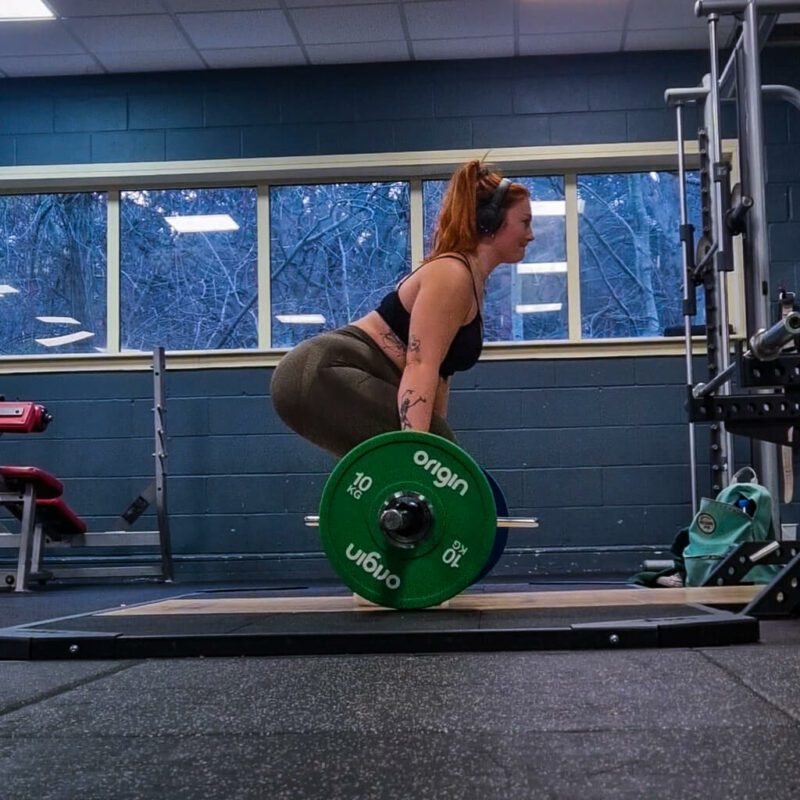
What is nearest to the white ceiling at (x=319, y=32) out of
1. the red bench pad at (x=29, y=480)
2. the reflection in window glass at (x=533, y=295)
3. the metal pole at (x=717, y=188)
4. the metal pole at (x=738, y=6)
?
the reflection in window glass at (x=533, y=295)

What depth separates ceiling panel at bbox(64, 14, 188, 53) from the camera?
15.0 ft

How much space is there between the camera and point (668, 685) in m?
1.20

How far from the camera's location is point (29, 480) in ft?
14.4

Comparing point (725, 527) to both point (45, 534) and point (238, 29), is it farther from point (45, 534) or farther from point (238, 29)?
point (238, 29)

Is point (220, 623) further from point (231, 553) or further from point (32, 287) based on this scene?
point (32, 287)

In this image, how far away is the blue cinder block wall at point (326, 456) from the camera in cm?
480

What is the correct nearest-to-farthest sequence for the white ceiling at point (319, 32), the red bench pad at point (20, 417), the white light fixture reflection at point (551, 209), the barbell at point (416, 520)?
1. the barbell at point (416, 520)
2. the red bench pad at point (20, 417)
3. the white ceiling at point (319, 32)
4. the white light fixture reflection at point (551, 209)

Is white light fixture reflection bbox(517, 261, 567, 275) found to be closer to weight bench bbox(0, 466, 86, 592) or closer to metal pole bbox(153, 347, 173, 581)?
metal pole bbox(153, 347, 173, 581)

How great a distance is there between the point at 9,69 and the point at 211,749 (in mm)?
4874

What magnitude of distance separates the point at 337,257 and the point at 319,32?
105 centimetres

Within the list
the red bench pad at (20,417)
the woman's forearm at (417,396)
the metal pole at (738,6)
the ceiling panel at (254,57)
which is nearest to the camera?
the woman's forearm at (417,396)

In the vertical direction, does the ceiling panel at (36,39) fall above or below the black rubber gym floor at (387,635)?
above

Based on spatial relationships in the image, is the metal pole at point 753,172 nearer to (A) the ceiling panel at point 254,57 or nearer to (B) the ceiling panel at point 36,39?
(A) the ceiling panel at point 254,57

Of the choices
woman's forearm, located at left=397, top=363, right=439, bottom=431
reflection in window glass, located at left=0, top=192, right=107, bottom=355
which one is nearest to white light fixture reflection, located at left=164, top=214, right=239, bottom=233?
reflection in window glass, located at left=0, top=192, right=107, bottom=355
